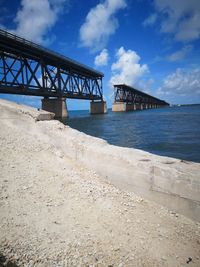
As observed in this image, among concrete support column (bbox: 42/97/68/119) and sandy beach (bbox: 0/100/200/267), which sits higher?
concrete support column (bbox: 42/97/68/119)

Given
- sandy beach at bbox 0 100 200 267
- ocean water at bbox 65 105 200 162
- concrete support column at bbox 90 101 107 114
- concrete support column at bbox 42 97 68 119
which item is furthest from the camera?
concrete support column at bbox 90 101 107 114

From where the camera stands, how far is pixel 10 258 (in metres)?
2.61

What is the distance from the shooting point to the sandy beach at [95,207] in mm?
2889

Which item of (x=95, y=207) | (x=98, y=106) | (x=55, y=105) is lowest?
(x=95, y=207)

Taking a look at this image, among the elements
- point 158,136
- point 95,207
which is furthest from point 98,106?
point 95,207

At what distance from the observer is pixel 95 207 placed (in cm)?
398

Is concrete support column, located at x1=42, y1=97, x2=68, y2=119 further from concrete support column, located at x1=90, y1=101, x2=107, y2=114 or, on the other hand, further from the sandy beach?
the sandy beach

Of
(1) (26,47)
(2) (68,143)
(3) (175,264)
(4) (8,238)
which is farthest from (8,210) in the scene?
(1) (26,47)

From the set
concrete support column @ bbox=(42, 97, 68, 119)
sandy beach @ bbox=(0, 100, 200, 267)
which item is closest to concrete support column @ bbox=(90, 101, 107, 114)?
concrete support column @ bbox=(42, 97, 68, 119)

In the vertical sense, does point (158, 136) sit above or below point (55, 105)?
below

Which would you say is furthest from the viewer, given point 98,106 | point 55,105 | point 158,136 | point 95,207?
point 98,106

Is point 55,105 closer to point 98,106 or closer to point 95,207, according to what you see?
point 98,106

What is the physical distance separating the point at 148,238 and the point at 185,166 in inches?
71.3

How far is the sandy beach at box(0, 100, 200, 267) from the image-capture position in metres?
2.89
